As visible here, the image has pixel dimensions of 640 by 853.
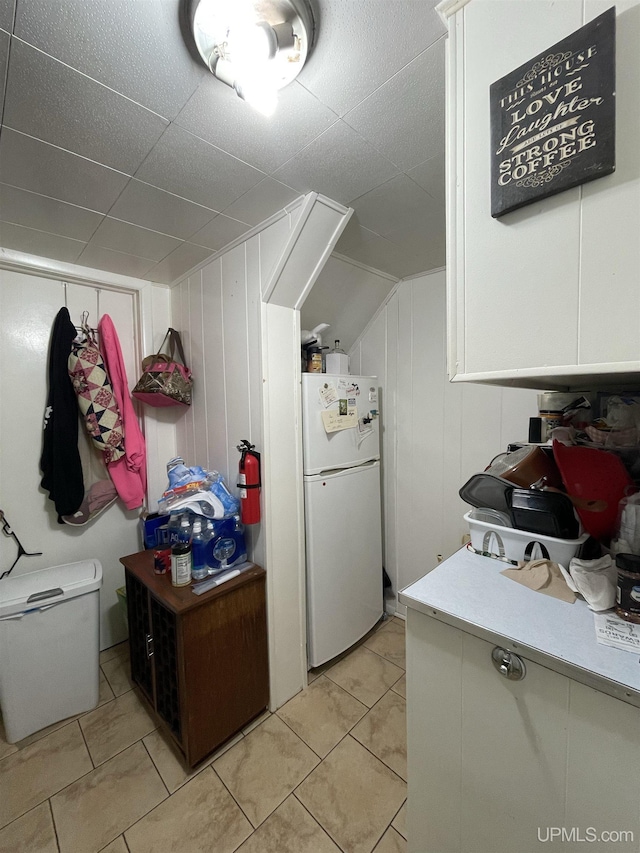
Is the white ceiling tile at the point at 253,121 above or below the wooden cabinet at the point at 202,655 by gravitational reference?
above

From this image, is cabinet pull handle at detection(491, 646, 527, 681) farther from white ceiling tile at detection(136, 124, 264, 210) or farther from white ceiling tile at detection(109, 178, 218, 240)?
white ceiling tile at detection(109, 178, 218, 240)

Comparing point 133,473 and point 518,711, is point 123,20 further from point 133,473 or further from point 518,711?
point 133,473

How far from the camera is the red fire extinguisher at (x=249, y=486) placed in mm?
1520

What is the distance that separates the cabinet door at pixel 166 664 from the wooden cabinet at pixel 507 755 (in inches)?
39.1

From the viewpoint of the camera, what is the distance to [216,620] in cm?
138

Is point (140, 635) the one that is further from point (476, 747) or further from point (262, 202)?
point (262, 202)

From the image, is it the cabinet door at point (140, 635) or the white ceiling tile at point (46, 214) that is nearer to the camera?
the white ceiling tile at point (46, 214)

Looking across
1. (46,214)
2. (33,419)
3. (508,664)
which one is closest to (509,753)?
(508,664)

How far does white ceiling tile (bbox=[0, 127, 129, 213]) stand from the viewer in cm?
99

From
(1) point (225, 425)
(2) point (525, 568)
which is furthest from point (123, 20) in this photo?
(2) point (525, 568)

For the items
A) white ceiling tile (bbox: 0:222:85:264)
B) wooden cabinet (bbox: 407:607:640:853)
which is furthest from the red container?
white ceiling tile (bbox: 0:222:85:264)

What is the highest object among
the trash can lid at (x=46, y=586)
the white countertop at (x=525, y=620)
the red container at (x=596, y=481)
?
the red container at (x=596, y=481)

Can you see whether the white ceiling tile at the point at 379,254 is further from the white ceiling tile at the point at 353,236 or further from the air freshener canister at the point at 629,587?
the air freshener canister at the point at 629,587

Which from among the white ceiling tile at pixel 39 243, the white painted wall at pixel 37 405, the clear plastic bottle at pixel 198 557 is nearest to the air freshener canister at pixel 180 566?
the clear plastic bottle at pixel 198 557
